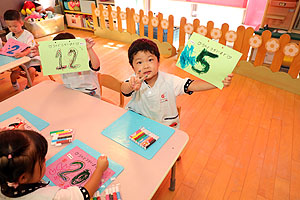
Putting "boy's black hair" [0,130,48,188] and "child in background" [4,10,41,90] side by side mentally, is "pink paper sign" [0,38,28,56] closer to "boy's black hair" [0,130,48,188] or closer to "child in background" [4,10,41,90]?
"child in background" [4,10,41,90]

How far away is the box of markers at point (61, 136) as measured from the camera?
3.41ft

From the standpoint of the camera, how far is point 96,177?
0.83m

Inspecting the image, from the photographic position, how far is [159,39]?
3.55 meters

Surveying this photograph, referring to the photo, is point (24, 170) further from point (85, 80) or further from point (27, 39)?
point (27, 39)

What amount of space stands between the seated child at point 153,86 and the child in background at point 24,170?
0.55 metres

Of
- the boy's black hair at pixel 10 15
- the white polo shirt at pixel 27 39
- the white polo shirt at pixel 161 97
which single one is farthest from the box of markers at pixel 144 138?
the boy's black hair at pixel 10 15

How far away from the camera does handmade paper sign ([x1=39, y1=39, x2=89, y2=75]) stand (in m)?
1.31

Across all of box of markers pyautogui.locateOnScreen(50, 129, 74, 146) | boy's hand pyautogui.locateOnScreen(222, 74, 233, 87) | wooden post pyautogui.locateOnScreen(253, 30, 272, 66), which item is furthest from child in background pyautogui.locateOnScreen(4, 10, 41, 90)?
wooden post pyautogui.locateOnScreen(253, 30, 272, 66)

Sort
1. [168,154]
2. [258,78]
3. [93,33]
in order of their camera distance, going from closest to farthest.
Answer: [168,154]
[258,78]
[93,33]

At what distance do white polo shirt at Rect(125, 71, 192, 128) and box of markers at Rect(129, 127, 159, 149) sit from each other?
0.95 feet

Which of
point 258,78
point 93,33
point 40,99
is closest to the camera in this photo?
point 40,99

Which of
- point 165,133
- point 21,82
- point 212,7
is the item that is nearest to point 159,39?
point 212,7

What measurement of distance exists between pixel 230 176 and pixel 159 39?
255 centimetres

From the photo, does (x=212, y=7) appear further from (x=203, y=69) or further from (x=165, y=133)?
(x=165, y=133)
